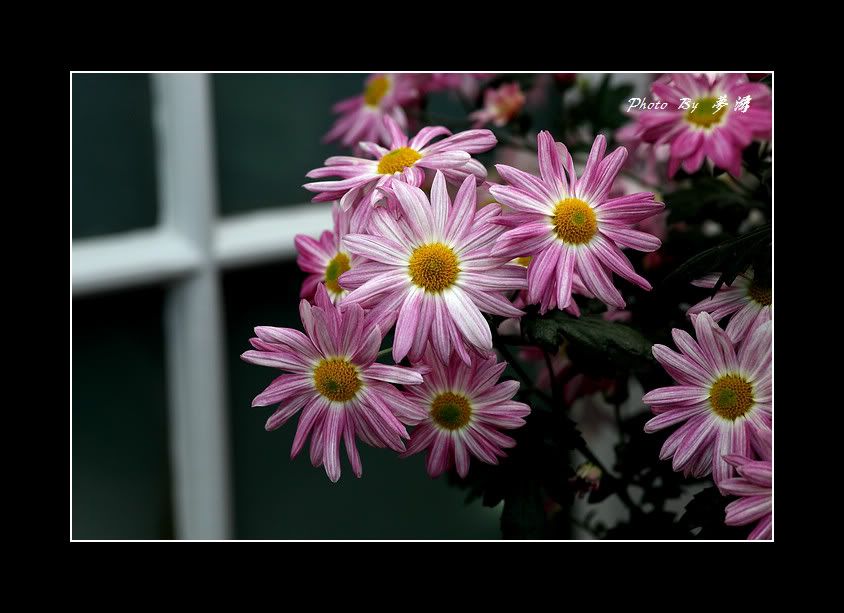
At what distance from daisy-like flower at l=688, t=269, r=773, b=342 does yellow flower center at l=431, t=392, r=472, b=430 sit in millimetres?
163

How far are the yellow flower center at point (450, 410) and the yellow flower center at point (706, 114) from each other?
0.92 feet

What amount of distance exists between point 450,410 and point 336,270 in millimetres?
Answer: 129

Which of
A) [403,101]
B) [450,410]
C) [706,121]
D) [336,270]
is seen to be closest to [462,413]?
[450,410]

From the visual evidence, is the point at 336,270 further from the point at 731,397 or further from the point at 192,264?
the point at 192,264

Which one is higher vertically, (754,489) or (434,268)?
(434,268)

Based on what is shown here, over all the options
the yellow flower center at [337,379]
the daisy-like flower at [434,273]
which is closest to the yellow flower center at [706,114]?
the daisy-like flower at [434,273]

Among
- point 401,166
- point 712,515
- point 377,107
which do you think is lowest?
point 712,515

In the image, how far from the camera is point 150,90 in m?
0.85

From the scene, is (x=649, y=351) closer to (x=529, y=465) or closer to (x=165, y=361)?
(x=529, y=465)

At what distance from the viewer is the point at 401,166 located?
520 millimetres

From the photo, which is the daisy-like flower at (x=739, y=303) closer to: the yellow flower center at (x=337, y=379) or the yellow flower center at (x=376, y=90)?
the yellow flower center at (x=337, y=379)

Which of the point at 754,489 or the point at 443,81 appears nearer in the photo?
the point at 754,489

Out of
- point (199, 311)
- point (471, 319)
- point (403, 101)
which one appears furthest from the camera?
point (199, 311)
